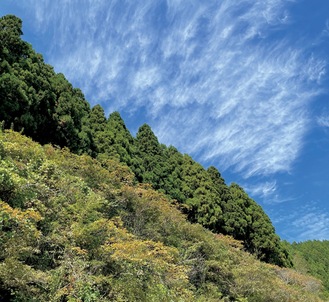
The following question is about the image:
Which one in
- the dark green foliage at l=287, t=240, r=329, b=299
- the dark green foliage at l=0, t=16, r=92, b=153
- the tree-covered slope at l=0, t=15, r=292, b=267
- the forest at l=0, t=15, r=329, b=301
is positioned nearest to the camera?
the forest at l=0, t=15, r=329, b=301

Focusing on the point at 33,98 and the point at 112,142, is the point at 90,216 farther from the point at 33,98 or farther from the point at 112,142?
the point at 112,142

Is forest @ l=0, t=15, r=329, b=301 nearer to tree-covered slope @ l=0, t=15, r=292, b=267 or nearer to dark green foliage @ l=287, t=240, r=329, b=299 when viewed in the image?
tree-covered slope @ l=0, t=15, r=292, b=267

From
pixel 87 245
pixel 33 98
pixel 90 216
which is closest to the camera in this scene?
pixel 87 245

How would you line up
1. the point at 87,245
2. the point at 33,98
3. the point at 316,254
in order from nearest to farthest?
the point at 87,245 → the point at 33,98 → the point at 316,254

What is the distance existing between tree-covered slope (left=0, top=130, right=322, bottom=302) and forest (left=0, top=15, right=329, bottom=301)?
3cm

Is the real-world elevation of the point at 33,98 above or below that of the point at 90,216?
above

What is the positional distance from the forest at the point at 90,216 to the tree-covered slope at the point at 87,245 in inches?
A: 1.1

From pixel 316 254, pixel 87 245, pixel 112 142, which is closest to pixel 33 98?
pixel 112 142

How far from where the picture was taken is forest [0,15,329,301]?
6.38 m

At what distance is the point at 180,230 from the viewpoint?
12.9 metres

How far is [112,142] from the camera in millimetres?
21844

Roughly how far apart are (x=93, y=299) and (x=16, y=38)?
14030 mm

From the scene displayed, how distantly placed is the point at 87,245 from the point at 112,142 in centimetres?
1465

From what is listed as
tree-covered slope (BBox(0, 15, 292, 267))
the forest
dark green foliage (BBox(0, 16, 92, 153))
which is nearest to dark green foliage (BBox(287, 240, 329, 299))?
tree-covered slope (BBox(0, 15, 292, 267))
